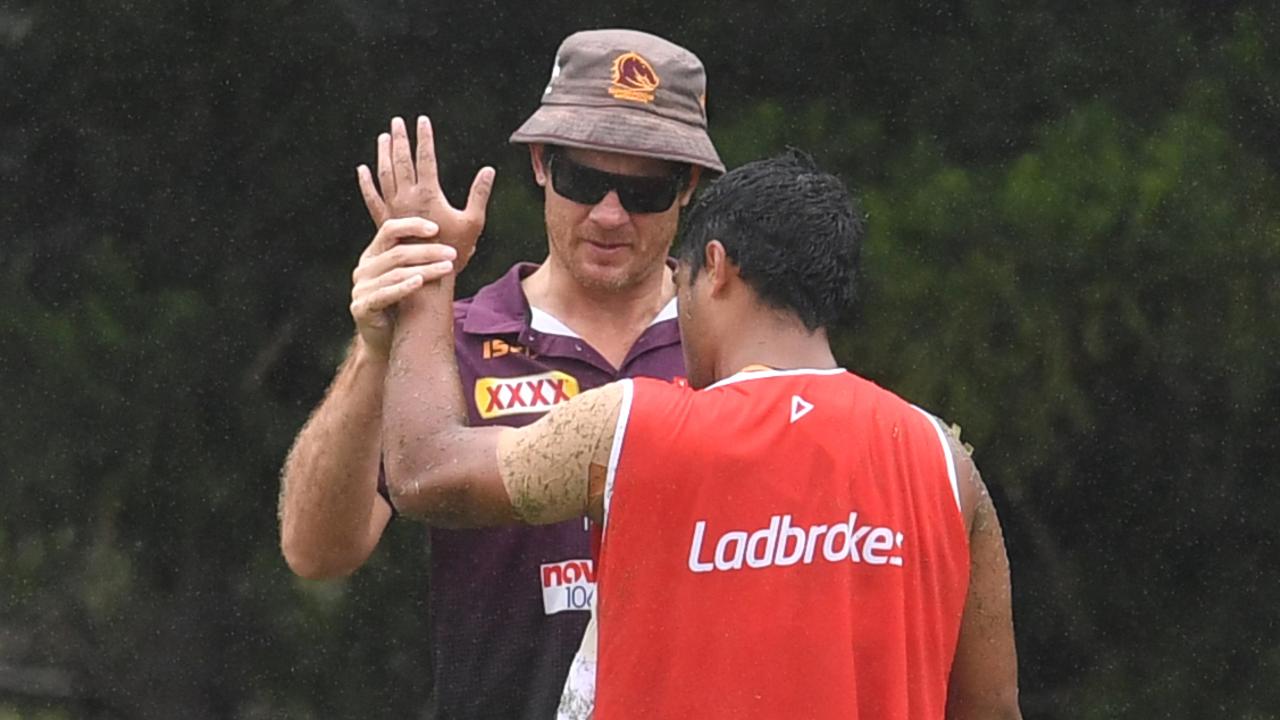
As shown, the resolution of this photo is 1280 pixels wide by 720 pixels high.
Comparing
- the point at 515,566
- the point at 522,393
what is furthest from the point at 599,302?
the point at 515,566

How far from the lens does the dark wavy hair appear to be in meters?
2.83

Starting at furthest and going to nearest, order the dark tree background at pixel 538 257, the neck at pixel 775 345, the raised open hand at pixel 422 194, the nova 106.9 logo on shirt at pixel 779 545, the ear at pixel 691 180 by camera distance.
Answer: the dark tree background at pixel 538 257
the ear at pixel 691 180
the raised open hand at pixel 422 194
the neck at pixel 775 345
the nova 106.9 logo on shirt at pixel 779 545

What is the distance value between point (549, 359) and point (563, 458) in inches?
31.3

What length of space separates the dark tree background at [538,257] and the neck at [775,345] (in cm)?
259

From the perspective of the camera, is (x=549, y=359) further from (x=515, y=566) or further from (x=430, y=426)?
(x=430, y=426)

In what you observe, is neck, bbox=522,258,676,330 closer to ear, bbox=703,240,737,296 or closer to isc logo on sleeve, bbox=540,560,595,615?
isc logo on sleeve, bbox=540,560,595,615

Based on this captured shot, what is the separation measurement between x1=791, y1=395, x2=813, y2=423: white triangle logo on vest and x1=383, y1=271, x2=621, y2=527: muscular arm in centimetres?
21

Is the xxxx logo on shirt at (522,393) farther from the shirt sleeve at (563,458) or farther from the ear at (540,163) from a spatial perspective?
the shirt sleeve at (563,458)

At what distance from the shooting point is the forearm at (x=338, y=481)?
3.23 metres

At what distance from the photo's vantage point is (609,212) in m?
3.51

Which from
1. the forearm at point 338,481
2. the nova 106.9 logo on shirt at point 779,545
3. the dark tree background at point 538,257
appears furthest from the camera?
the dark tree background at point 538,257

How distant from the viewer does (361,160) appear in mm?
5914

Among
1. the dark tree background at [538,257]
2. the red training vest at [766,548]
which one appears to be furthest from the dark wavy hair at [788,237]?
the dark tree background at [538,257]

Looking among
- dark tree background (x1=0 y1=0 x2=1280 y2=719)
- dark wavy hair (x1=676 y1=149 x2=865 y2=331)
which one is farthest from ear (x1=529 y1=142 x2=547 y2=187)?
dark tree background (x1=0 y1=0 x2=1280 y2=719)
